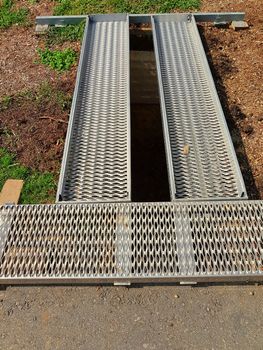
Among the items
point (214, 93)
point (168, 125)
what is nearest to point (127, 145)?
point (168, 125)

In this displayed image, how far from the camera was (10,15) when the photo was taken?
20.0ft

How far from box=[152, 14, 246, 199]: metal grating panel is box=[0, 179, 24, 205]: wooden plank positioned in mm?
1643

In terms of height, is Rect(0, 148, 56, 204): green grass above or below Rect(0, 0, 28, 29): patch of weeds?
below

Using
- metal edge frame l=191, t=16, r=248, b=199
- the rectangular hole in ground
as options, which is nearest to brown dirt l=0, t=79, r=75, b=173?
the rectangular hole in ground

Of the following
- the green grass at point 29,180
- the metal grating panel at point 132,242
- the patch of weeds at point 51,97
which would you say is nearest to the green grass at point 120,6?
the patch of weeds at point 51,97

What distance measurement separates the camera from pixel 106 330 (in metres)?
2.82

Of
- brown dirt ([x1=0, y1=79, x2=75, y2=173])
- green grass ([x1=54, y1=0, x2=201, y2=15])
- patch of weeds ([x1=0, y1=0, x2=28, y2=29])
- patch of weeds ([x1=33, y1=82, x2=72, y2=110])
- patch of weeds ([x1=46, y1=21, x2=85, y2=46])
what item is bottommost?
brown dirt ([x1=0, y1=79, x2=75, y2=173])

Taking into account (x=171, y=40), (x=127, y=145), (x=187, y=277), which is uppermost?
(x=171, y=40)

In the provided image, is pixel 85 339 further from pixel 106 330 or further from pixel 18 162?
pixel 18 162

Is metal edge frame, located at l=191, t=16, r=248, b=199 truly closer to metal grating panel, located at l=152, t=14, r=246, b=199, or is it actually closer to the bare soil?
metal grating panel, located at l=152, t=14, r=246, b=199

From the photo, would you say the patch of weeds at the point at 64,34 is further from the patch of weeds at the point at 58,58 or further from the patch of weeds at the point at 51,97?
the patch of weeds at the point at 51,97

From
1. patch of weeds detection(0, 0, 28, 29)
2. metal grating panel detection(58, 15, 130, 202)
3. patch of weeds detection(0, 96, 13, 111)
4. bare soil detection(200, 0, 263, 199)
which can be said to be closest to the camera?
metal grating panel detection(58, 15, 130, 202)

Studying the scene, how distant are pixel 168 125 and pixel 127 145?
0.64 m

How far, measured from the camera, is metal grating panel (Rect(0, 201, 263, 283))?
116 inches
